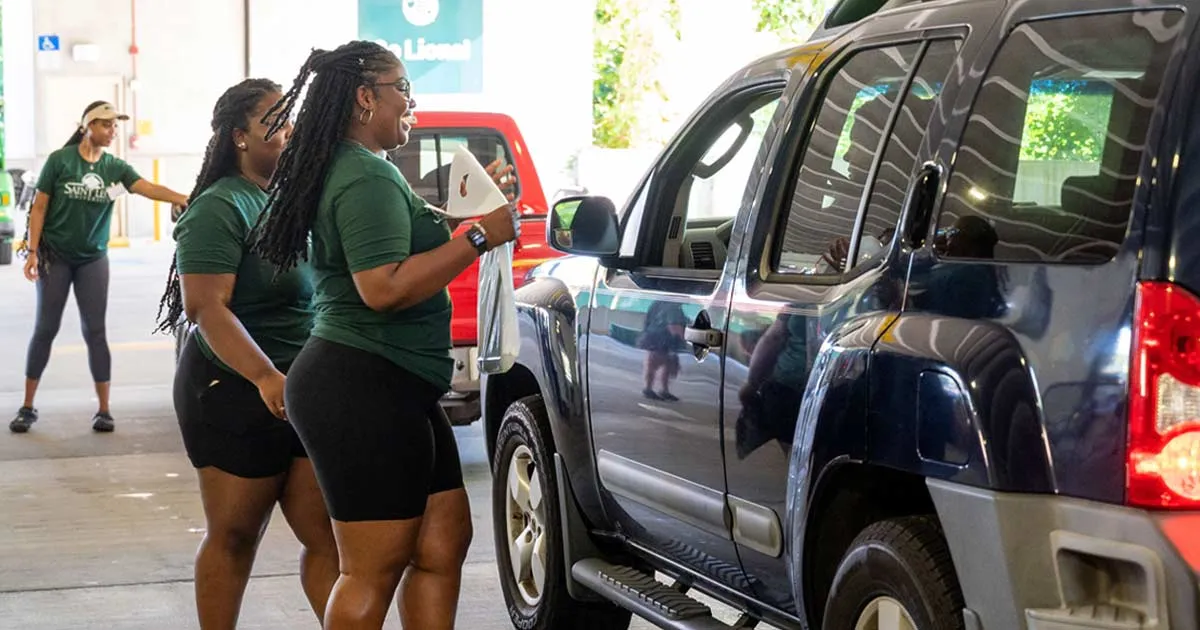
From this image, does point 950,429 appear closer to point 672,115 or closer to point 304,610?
point 304,610

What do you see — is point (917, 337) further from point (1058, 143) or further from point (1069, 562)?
point (1069, 562)

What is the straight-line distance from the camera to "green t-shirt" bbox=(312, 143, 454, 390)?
435 cm

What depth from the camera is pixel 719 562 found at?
4902 mm

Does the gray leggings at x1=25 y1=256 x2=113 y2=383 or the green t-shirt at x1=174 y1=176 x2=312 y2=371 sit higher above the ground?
the green t-shirt at x1=174 y1=176 x2=312 y2=371

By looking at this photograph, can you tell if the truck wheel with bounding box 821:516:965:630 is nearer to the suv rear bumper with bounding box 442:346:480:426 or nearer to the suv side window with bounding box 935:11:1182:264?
the suv side window with bounding box 935:11:1182:264

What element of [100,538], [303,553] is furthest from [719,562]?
[100,538]

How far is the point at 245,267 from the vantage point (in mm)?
5328

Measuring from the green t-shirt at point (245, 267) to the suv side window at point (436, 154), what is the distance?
5414mm

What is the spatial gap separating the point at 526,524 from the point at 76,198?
5722mm

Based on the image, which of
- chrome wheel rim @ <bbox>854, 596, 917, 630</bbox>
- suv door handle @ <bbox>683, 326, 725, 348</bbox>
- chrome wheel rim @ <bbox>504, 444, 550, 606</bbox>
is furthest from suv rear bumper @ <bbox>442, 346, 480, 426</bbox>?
chrome wheel rim @ <bbox>854, 596, 917, 630</bbox>

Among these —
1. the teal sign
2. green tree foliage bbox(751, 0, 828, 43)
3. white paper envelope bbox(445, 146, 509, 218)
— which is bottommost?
white paper envelope bbox(445, 146, 509, 218)

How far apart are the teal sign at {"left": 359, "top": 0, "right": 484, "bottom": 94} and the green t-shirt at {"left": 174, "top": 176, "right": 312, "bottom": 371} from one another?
17.6 meters

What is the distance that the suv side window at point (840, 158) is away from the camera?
14.3 ft

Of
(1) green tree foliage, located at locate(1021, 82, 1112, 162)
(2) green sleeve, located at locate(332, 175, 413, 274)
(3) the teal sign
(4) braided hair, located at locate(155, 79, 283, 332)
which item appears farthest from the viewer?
(3) the teal sign
